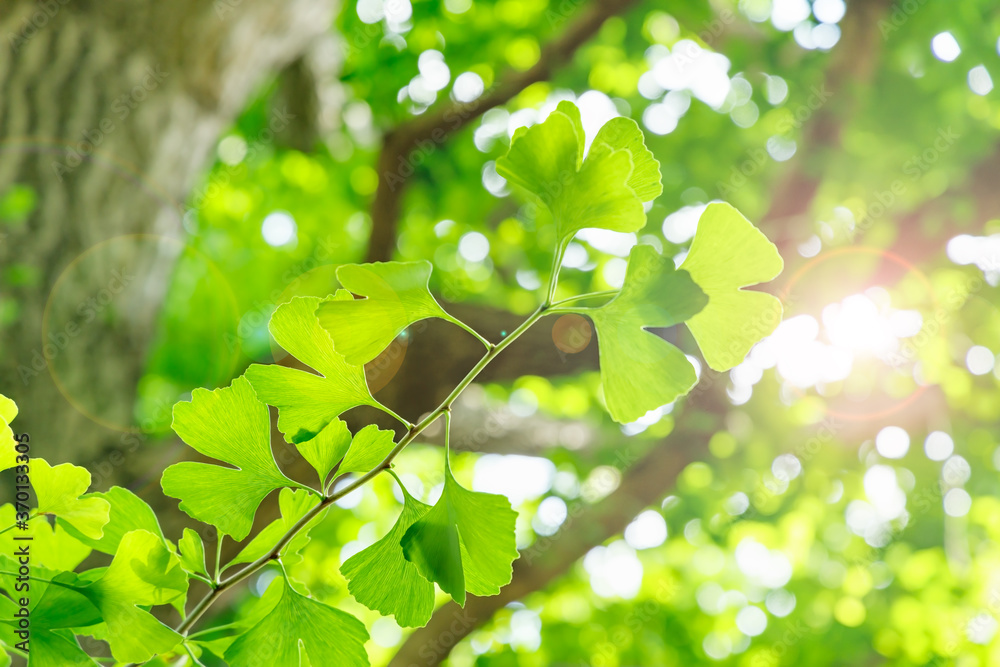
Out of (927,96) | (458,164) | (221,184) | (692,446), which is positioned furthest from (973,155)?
(221,184)

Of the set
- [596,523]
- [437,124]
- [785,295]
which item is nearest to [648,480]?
[596,523]

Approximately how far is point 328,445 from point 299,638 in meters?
0.09

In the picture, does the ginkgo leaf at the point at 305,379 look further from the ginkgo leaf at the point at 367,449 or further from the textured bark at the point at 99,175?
the textured bark at the point at 99,175

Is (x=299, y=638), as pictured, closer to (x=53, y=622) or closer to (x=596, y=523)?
(x=53, y=622)

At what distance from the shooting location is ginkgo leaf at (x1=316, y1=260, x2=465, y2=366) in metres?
0.29

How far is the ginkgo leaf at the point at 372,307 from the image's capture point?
0.95 ft

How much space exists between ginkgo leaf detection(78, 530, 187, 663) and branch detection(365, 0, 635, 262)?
175 cm

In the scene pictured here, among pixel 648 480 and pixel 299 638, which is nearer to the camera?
pixel 299 638

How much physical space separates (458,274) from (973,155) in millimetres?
2336

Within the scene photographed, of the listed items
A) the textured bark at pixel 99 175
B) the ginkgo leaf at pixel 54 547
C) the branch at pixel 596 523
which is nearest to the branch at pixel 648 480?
the branch at pixel 596 523

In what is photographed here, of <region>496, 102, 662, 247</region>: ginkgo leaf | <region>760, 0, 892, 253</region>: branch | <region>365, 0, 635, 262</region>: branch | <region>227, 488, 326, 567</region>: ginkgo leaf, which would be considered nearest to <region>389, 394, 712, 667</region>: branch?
<region>760, 0, 892, 253</region>: branch

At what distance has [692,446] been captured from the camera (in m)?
2.42

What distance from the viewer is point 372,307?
0.30m

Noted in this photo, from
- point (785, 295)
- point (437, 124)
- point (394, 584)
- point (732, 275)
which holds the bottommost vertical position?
point (785, 295)
